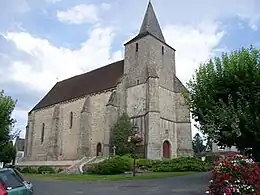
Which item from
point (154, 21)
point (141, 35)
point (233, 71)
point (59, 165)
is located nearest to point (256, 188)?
point (233, 71)

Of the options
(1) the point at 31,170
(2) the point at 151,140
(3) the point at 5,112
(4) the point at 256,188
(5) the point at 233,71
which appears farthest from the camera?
(1) the point at 31,170

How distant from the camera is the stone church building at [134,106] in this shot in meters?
35.1

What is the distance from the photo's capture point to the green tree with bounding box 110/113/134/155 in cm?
3319

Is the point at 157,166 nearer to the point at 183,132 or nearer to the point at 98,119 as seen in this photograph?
the point at 183,132

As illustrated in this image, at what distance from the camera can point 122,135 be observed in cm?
3359

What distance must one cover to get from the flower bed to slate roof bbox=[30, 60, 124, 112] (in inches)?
1206

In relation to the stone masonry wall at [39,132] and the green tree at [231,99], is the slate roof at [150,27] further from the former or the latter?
the green tree at [231,99]

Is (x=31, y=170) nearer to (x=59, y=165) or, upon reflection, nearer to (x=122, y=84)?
(x=59, y=165)

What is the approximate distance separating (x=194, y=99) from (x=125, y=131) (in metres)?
18.3

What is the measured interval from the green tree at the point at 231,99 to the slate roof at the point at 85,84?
23.8 meters

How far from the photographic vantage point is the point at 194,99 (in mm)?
16219

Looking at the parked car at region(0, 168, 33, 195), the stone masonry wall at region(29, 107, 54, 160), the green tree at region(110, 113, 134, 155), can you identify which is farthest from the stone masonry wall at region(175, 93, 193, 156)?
the parked car at region(0, 168, 33, 195)

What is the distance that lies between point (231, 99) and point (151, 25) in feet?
91.9

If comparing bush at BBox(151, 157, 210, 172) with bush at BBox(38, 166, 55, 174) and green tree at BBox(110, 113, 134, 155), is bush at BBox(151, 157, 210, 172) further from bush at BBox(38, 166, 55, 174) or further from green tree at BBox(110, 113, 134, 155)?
bush at BBox(38, 166, 55, 174)
